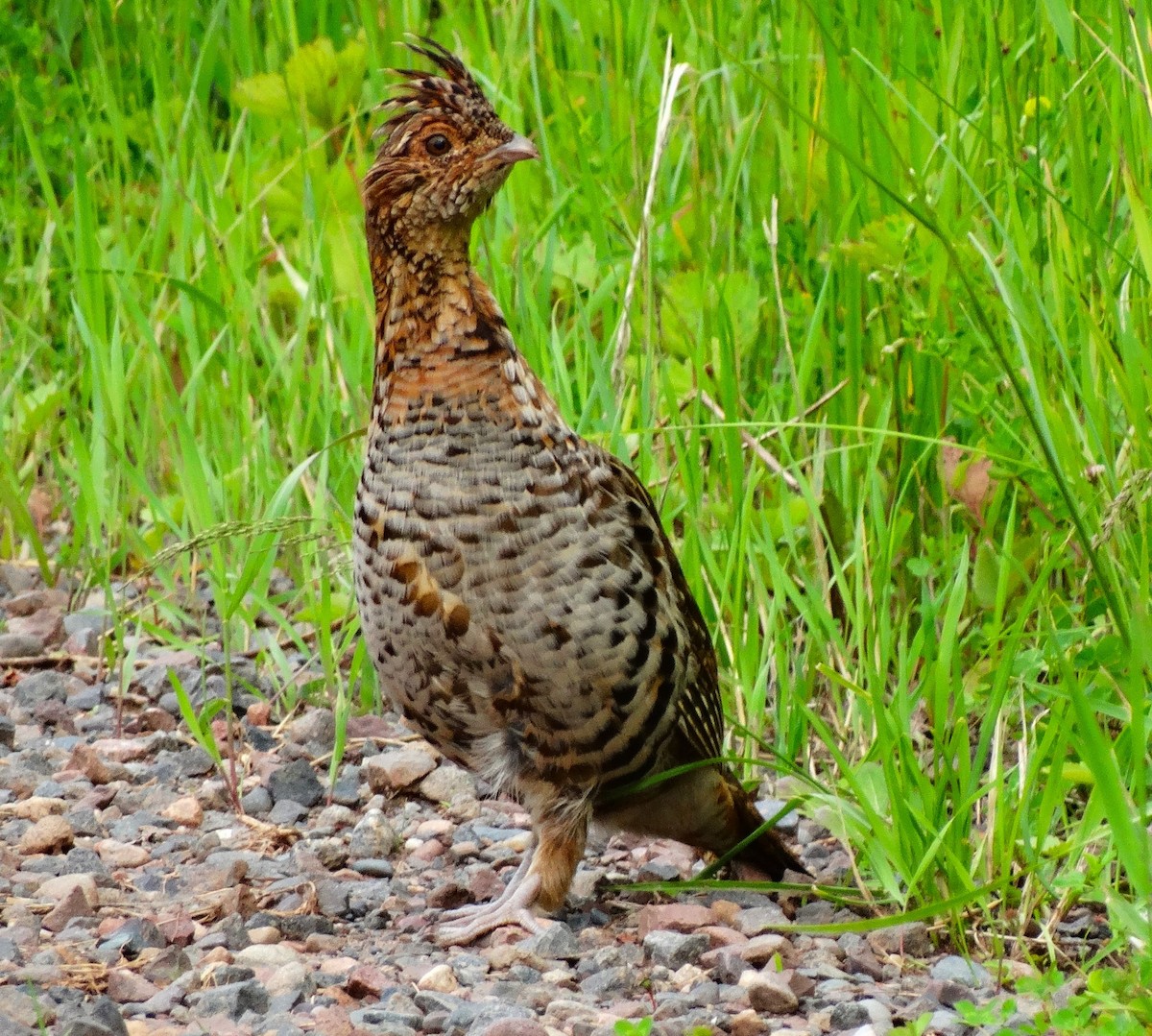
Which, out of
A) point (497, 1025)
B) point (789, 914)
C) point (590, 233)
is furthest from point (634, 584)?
point (590, 233)

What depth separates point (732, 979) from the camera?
9.43 feet

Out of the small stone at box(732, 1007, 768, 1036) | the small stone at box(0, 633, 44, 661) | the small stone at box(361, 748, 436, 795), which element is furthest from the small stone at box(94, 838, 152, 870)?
the small stone at box(732, 1007, 768, 1036)

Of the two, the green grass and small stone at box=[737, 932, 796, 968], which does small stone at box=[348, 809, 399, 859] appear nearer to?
the green grass

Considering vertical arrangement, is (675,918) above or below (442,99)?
below

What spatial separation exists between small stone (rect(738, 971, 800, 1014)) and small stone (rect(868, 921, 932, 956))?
28cm

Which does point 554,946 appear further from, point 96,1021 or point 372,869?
point 96,1021

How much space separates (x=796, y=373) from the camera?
379 cm

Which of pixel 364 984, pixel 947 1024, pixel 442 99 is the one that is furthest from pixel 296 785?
pixel 947 1024

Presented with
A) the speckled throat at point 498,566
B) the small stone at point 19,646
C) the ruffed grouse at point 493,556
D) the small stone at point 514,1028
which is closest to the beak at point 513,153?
the ruffed grouse at point 493,556

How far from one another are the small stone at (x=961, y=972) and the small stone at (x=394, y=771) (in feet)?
4.43

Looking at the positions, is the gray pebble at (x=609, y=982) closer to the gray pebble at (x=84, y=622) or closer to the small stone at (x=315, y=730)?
the small stone at (x=315, y=730)

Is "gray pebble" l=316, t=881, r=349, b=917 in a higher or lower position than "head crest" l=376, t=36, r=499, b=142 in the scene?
lower

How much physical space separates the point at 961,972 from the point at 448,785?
137 cm

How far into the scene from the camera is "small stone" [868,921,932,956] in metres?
2.98
